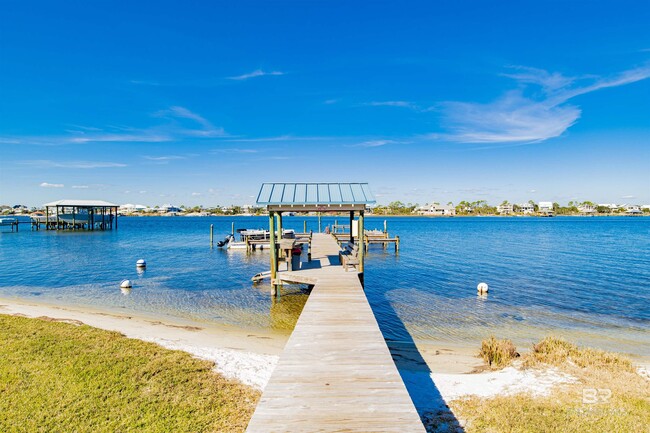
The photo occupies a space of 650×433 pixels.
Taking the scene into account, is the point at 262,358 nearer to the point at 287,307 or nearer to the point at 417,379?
the point at 417,379

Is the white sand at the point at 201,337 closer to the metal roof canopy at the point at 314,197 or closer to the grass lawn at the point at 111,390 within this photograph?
the grass lawn at the point at 111,390

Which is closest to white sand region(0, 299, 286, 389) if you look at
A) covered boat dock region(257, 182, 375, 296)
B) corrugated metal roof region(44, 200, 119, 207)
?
covered boat dock region(257, 182, 375, 296)

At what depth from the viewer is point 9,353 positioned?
8547 millimetres

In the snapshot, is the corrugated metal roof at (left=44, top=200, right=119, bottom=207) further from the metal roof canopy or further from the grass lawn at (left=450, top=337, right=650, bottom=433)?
the grass lawn at (left=450, top=337, right=650, bottom=433)

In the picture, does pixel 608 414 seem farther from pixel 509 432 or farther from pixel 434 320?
pixel 434 320

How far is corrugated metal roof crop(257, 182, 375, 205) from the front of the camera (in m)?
15.0

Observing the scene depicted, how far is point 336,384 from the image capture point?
5406 millimetres

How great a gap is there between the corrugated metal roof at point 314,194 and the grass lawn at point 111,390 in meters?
7.55

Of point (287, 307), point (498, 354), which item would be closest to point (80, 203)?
point (287, 307)

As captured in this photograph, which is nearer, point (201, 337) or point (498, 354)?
point (498, 354)

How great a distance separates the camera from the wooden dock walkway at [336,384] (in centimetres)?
441

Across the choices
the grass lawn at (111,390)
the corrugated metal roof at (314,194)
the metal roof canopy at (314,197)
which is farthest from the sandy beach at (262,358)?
the corrugated metal roof at (314,194)

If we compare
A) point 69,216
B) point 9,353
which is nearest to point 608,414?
point 9,353

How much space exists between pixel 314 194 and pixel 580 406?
11461 millimetres
